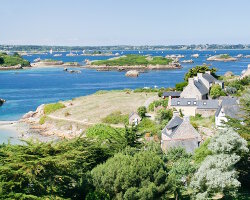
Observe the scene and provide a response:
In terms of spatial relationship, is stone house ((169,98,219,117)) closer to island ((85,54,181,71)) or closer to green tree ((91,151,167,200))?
green tree ((91,151,167,200))

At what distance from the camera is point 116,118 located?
5556 centimetres

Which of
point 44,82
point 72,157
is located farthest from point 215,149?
point 44,82

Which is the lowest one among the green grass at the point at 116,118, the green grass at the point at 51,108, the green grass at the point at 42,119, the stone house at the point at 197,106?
the green grass at the point at 42,119

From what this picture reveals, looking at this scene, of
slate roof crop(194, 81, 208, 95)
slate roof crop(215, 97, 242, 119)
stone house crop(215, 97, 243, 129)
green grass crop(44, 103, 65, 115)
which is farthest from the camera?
green grass crop(44, 103, 65, 115)

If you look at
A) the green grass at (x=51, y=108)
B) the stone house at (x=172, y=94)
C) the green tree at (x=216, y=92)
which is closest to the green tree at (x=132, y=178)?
the stone house at (x=172, y=94)

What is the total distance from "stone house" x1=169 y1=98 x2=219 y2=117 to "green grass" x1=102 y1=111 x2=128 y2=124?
779 cm

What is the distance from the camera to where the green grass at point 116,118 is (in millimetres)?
54550

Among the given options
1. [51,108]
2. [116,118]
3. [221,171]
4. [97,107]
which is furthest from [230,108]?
[51,108]

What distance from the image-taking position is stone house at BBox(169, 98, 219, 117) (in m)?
49.1

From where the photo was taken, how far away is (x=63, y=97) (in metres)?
90.9

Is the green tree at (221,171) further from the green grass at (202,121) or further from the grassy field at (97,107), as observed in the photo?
the grassy field at (97,107)

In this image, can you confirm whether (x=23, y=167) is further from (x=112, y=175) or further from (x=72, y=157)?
(x=112, y=175)

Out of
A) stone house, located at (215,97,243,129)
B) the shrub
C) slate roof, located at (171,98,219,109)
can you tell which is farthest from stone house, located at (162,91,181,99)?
stone house, located at (215,97,243,129)

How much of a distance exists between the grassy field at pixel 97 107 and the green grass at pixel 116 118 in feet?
3.28
